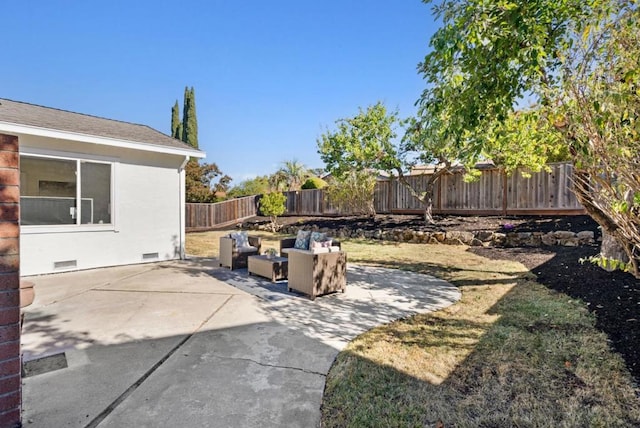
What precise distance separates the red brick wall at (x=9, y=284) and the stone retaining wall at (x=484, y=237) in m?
9.74

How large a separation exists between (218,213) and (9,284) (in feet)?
55.2

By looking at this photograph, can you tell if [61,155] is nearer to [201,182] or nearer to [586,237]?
[586,237]

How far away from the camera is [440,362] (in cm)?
282

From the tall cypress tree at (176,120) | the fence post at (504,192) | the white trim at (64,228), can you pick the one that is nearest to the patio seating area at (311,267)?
the white trim at (64,228)

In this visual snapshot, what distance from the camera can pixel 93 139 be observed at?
656cm

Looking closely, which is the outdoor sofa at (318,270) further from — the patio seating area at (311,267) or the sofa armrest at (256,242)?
the sofa armrest at (256,242)

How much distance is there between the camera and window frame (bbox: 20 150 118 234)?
6.21m

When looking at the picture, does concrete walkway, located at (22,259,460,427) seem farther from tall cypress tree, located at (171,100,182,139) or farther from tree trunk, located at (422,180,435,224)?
tall cypress tree, located at (171,100,182,139)

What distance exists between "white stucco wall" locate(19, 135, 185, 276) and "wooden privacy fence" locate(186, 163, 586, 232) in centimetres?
889

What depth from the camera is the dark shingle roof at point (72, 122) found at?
616cm

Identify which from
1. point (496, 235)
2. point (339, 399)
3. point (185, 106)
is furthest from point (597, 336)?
point (185, 106)

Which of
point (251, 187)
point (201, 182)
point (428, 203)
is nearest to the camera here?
point (428, 203)

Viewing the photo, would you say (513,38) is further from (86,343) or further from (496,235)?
(496,235)

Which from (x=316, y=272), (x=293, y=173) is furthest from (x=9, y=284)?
(x=293, y=173)
